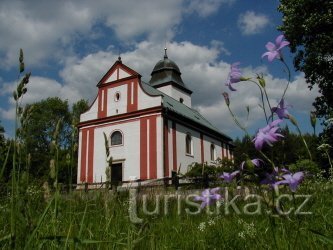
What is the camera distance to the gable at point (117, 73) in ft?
92.1

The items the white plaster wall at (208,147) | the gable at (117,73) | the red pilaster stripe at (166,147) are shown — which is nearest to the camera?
the red pilaster stripe at (166,147)

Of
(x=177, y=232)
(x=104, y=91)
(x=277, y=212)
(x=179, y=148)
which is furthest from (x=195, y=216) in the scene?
(x=104, y=91)

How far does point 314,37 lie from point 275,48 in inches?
725

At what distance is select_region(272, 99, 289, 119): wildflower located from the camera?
126 centimetres

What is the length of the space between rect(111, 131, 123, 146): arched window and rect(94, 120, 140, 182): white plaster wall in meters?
0.34

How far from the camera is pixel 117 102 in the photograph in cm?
2797

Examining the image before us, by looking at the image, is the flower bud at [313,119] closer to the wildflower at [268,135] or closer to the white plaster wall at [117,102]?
the wildflower at [268,135]

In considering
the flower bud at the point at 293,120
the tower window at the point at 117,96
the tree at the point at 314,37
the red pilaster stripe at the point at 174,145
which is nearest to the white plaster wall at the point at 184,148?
the red pilaster stripe at the point at 174,145

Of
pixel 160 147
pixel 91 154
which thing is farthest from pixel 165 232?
pixel 91 154

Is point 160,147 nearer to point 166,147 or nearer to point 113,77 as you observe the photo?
point 166,147

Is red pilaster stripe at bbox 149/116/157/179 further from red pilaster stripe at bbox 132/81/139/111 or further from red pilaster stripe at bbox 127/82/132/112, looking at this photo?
red pilaster stripe at bbox 127/82/132/112

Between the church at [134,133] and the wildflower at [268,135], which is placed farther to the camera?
the church at [134,133]

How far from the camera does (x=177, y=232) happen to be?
294cm

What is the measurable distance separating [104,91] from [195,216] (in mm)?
25638
